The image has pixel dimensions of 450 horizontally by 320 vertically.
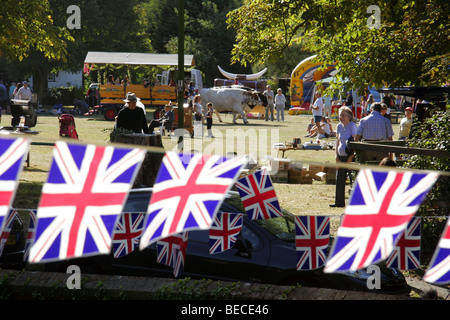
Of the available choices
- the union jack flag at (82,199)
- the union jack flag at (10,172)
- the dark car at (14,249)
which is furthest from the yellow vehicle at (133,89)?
the union jack flag at (82,199)

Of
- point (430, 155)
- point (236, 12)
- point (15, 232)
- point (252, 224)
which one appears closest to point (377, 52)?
point (430, 155)

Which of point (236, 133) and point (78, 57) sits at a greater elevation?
point (78, 57)

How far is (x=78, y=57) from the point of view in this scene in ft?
177

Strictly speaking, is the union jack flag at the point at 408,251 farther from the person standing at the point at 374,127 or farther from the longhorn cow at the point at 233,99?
the longhorn cow at the point at 233,99

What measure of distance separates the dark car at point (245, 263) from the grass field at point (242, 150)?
3.36 ft

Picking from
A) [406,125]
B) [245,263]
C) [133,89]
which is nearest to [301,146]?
[406,125]

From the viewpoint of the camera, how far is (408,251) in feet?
20.9

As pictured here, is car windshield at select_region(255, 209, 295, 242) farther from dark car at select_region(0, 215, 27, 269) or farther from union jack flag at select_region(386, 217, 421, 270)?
dark car at select_region(0, 215, 27, 269)

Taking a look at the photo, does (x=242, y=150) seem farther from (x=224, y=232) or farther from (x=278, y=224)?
(x=224, y=232)

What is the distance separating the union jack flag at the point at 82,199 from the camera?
4137 mm

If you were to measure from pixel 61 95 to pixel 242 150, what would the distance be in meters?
36.8

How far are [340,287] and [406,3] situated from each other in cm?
659

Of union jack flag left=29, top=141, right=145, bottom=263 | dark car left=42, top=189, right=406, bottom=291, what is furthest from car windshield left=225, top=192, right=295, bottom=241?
union jack flag left=29, top=141, right=145, bottom=263
